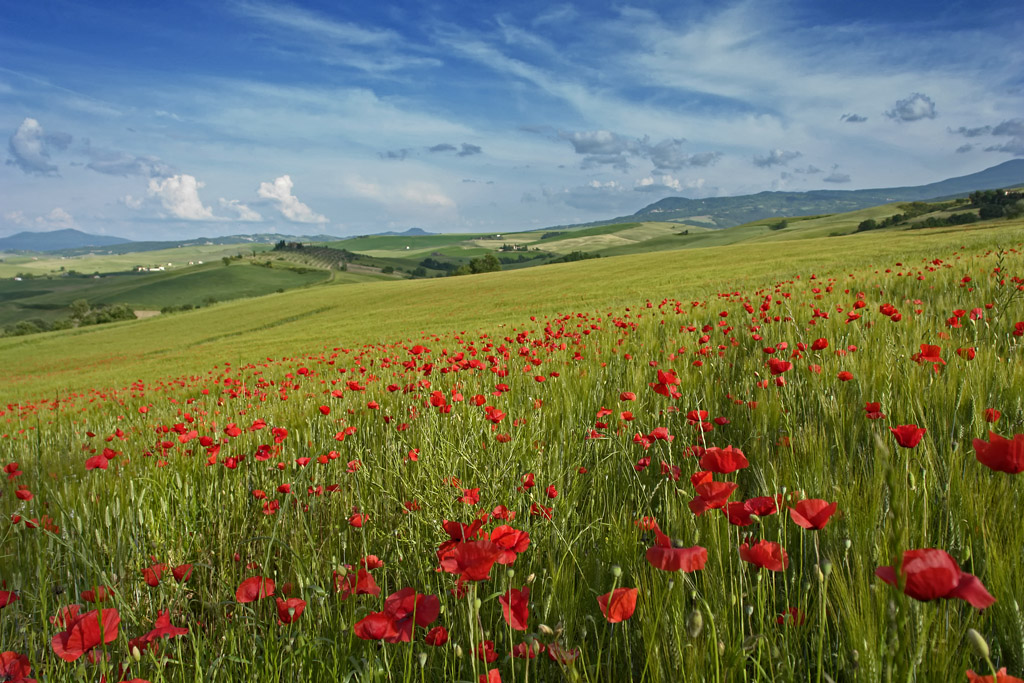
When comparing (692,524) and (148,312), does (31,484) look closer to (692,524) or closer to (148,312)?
(692,524)

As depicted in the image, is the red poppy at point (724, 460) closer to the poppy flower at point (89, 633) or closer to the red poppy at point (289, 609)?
the red poppy at point (289, 609)

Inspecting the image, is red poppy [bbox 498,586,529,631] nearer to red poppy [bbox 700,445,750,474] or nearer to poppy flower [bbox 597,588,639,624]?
poppy flower [bbox 597,588,639,624]

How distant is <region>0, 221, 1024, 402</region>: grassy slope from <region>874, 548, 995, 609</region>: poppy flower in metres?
16.9

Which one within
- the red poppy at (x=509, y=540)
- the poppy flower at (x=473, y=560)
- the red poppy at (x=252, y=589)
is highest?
the poppy flower at (x=473, y=560)

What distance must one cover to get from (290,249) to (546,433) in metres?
160

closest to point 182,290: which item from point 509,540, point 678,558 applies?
point 509,540

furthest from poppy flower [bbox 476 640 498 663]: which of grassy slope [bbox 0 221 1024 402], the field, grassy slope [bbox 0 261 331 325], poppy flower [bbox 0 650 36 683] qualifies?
grassy slope [bbox 0 261 331 325]

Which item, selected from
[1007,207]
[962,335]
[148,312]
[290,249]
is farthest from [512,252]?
[962,335]

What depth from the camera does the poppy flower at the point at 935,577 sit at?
2.16 feet

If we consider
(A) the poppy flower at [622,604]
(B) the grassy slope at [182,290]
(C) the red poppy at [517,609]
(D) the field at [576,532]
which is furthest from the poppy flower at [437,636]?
(B) the grassy slope at [182,290]

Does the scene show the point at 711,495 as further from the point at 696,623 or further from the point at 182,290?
the point at 182,290

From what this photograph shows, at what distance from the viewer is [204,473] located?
2775 mm

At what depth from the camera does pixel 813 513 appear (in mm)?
979

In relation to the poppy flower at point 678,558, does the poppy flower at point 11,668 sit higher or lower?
lower
